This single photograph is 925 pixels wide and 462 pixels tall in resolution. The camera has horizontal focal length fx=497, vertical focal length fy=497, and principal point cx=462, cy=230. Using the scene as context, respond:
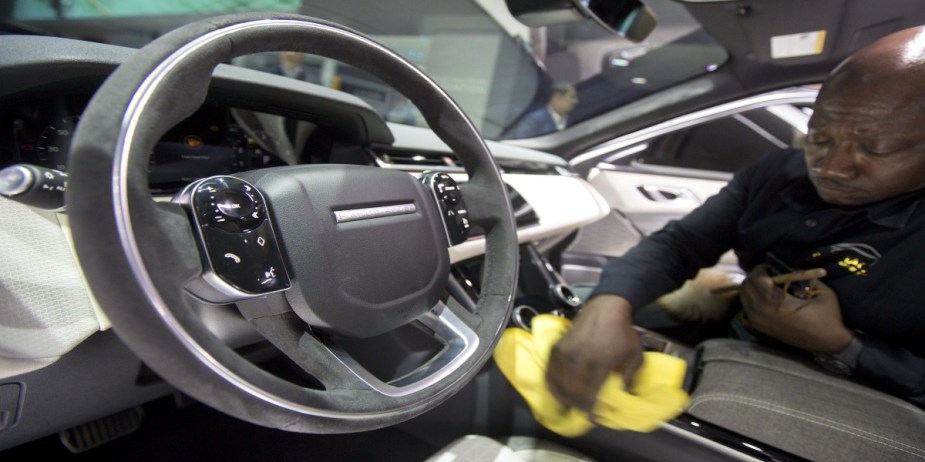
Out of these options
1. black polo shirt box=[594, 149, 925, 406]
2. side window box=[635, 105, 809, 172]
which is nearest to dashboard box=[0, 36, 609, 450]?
black polo shirt box=[594, 149, 925, 406]

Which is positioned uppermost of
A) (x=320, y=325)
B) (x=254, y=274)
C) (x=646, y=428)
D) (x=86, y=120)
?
(x=86, y=120)

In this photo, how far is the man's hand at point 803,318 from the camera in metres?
0.98

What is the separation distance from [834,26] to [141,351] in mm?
2210

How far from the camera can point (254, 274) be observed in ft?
1.77

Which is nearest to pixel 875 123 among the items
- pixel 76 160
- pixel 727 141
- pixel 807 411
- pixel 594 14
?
pixel 807 411

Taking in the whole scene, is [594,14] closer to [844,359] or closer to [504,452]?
[844,359]

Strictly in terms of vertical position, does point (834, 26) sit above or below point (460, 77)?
above

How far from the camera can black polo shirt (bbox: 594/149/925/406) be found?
95 cm

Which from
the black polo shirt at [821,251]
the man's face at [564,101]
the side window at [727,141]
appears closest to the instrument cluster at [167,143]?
the black polo shirt at [821,251]

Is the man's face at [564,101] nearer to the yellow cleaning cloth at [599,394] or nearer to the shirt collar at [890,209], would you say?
the shirt collar at [890,209]

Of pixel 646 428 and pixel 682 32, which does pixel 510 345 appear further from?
pixel 682 32

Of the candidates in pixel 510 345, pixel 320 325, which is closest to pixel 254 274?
pixel 320 325

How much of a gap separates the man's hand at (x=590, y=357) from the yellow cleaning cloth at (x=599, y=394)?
17 mm

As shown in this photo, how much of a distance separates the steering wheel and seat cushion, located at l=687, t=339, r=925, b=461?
440 millimetres
